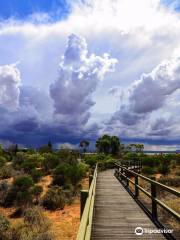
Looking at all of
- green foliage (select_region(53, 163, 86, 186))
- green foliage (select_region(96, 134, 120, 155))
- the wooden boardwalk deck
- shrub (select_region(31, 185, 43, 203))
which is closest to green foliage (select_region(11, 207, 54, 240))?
the wooden boardwalk deck

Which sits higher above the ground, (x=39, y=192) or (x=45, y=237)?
(x=39, y=192)

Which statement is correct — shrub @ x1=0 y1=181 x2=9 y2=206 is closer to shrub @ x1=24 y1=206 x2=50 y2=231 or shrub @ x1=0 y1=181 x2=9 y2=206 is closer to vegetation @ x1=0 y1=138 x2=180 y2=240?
vegetation @ x1=0 y1=138 x2=180 y2=240

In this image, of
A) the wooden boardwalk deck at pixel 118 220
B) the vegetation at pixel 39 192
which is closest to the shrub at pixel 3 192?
the vegetation at pixel 39 192

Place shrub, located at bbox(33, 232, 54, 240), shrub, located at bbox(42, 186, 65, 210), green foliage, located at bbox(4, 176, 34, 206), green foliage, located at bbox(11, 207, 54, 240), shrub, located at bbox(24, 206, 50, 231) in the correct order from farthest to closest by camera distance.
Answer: green foliage, located at bbox(4, 176, 34, 206) → shrub, located at bbox(42, 186, 65, 210) → shrub, located at bbox(24, 206, 50, 231) → green foliage, located at bbox(11, 207, 54, 240) → shrub, located at bbox(33, 232, 54, 240)

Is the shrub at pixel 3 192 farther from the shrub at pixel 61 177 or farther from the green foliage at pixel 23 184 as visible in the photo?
the shrub at pixel 61 177

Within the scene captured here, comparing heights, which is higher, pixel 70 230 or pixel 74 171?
pixel 74 171

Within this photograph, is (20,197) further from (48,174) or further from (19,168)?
(19,168)

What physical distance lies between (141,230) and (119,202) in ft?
12.7

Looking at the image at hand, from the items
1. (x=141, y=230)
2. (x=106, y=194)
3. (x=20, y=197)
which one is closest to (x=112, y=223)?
(x=141, y=230)

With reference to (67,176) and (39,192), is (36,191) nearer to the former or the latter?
(39,192)

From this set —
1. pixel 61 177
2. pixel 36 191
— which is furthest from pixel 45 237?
pixel 61 177

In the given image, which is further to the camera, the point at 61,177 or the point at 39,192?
the point at 61,177

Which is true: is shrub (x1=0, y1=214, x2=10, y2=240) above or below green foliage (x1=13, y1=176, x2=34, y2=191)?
below

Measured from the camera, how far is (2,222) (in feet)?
Result: 45.0
